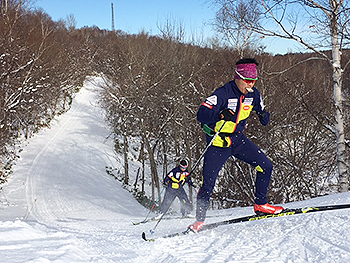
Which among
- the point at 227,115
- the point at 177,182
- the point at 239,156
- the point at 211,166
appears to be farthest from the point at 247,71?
the point at 177,182

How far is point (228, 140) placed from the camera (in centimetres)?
390

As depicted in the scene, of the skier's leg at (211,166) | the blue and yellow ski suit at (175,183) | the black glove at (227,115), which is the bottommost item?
the blue and yellow ski suit at (175,183)

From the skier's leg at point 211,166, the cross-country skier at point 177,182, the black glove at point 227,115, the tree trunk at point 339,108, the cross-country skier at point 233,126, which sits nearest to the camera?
the black glove at point 227,115

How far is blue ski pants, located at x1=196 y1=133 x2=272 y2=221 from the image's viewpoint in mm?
3957

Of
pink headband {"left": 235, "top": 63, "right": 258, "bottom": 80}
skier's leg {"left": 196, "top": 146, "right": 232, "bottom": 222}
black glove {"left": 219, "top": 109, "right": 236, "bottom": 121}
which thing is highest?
pink headband {"left": 235, "top": 63, "right": 258, "bottom": 80}

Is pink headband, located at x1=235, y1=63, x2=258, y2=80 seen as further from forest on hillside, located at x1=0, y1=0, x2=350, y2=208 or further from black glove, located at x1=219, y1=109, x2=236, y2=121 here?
forest on hillside, located at x1=0, y1=0, x2=350, y2=208

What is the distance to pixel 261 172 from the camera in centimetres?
409

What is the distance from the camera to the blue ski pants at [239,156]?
3.96 meters

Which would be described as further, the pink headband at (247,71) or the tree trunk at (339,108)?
the tree trunk at (339,108)

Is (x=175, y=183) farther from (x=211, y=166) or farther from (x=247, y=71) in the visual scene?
(x=247, y=71)

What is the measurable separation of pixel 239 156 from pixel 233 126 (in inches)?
17.4

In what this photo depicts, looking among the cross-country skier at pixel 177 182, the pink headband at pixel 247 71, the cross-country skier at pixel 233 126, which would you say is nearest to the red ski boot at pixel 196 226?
the cross-country skier at pixel 233 126

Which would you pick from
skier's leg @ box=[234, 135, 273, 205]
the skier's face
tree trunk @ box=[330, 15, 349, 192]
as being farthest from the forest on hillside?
the skier's face

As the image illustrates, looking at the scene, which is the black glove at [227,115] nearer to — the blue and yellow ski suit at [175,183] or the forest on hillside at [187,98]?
the blue and yellow ski suit at [175,183]
